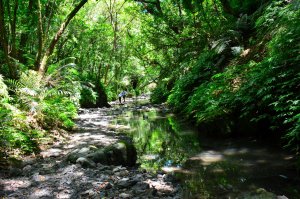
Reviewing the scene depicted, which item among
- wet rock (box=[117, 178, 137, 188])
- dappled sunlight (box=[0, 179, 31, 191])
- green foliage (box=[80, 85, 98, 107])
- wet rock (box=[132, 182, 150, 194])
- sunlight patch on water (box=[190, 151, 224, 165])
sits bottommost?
wet rock (box=[132, 182, 150, 194])

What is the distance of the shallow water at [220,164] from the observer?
432cm

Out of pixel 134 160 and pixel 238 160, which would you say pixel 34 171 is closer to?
pixel 134 160

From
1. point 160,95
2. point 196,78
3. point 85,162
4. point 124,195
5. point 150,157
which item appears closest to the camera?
point 124,195

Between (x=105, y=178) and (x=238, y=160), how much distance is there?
282 centimetres

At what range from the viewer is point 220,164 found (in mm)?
5723

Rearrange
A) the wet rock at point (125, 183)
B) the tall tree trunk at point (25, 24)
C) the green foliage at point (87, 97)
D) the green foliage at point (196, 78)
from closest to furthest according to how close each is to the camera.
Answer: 1. the wet rock at point (125, 183)
2. the tall tree trunk at point (25, 24)
3. the green foliage at point (196, 78)
4. the green foliage at point (87, 97)

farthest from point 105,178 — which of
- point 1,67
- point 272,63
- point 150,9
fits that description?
point 150,9

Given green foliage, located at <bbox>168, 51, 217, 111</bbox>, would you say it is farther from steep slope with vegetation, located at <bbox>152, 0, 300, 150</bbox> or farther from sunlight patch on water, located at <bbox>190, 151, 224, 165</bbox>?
sunlight patch on water, located at <bbox>190, 151, 224, 165</bbox>

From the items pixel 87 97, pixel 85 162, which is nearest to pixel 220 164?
pixel 85 162

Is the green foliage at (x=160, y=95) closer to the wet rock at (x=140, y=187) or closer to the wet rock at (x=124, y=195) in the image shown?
the wet rock at (x=140, y=187)

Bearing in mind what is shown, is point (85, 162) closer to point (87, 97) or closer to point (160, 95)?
point (87, 97)

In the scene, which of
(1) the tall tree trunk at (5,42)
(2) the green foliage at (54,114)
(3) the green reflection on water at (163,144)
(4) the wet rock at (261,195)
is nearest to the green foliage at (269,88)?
(3) the green reflection on water at (163,144)

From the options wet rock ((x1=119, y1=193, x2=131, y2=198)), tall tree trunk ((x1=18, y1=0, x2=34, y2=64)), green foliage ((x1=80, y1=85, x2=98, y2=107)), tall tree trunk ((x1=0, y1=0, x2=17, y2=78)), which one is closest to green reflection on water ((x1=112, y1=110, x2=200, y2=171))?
wet rock ((x1=119, y1=193, x2=131, y2=198))

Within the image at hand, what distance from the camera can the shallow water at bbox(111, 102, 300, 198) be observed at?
14.2 feet
